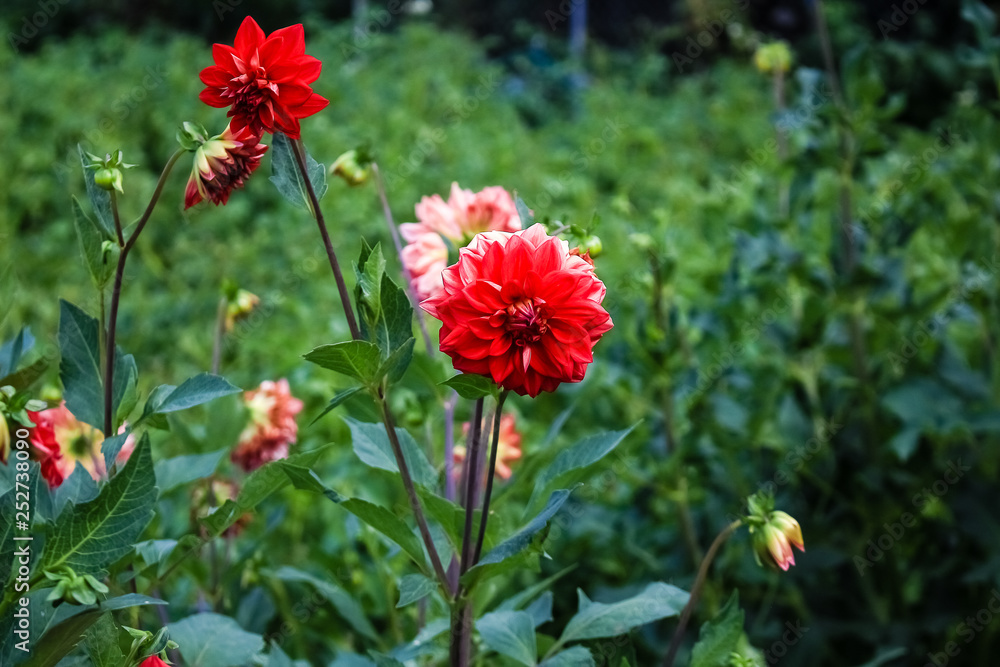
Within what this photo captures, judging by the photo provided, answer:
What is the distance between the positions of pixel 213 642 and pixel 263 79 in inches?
15.3

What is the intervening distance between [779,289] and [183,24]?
5.61 m

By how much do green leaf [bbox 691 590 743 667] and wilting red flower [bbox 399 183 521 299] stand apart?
324 millimetres

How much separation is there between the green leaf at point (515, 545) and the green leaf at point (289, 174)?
226mm

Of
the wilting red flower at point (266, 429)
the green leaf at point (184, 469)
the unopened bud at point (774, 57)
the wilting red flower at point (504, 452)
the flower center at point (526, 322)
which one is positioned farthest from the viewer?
the unopened bud at point (774, 57)

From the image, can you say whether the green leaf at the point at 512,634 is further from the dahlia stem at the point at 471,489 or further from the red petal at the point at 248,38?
the red petal at the point at 248,38

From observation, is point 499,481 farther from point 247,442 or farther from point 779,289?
point 779,289

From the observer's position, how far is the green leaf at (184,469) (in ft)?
2.25

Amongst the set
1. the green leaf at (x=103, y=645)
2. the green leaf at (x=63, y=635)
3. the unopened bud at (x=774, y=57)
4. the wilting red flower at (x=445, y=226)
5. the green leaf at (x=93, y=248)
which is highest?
the green leaf at (x=93, y=248)

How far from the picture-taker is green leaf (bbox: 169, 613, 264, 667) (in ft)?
1.94

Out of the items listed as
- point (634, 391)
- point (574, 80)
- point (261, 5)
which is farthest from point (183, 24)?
point (634, 391)

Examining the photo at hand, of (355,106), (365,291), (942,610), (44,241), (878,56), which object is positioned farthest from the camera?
(878,56)

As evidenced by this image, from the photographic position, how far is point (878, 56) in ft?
13.4

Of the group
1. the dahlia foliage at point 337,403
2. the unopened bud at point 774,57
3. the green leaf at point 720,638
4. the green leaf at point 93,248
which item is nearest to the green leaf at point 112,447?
the dahlia foliage at point 337,403

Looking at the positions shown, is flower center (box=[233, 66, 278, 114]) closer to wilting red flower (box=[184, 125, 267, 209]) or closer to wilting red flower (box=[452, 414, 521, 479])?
wilting red flower (box=[184, 125, 267, 209])
